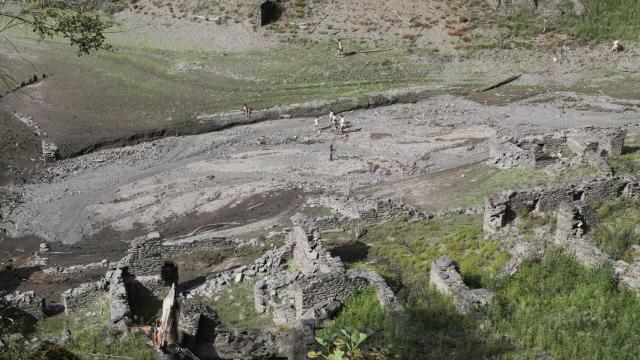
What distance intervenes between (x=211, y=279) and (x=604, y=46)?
48.9m

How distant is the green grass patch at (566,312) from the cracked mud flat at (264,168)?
53.8ft

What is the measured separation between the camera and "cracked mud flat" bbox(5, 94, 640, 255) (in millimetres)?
37719

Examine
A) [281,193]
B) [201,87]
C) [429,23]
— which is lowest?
[281,193]

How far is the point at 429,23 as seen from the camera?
65.2m

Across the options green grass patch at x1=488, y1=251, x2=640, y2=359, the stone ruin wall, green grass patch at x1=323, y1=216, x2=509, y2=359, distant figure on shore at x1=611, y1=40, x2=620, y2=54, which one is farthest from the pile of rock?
distant figure on shore at x1=611, y1=40, x2=620, y2=54

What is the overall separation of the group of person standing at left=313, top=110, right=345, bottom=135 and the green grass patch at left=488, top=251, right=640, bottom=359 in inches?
1126

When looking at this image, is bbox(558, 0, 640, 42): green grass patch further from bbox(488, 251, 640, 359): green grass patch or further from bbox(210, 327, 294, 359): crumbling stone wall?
bbox(210, 327, 294, 359): crumbling stone wall

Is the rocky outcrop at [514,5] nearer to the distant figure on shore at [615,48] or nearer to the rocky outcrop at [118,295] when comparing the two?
the distant figure on shore at [615,48]

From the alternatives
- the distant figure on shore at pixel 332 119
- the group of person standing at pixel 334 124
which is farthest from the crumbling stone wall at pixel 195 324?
the distant figure on shore at pixel 332 119

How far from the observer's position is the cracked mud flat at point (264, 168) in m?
37.7

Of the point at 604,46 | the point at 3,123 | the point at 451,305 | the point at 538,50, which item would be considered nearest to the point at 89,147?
the point at 3,123

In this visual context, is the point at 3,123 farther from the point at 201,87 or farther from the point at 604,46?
the point at 604,46

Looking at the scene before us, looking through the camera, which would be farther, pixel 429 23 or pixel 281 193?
pixel 429 23

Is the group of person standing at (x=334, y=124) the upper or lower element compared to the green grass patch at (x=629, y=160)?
lower
